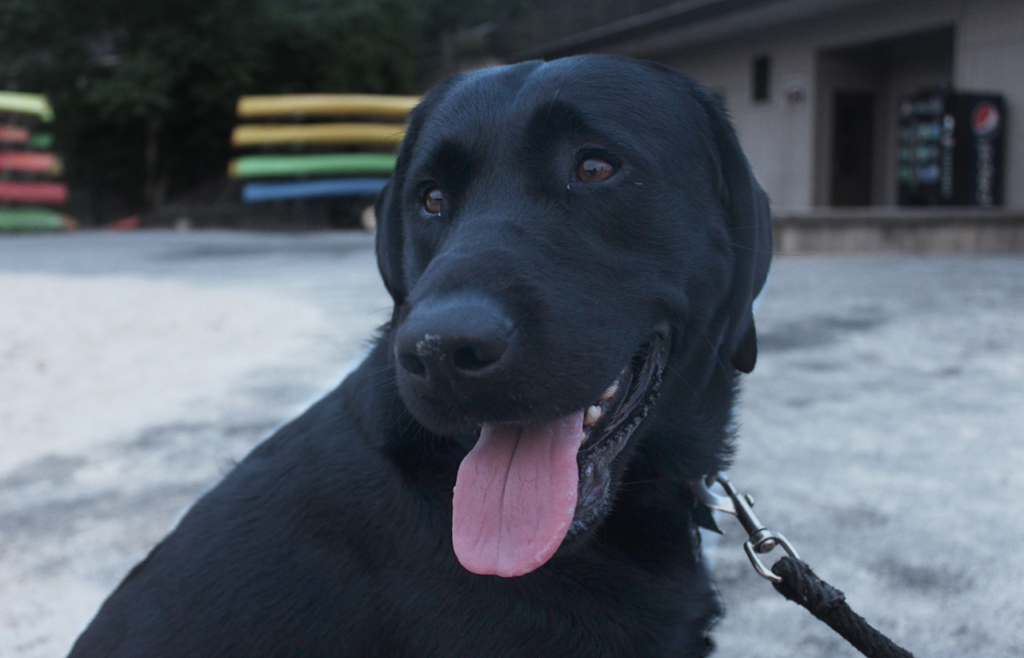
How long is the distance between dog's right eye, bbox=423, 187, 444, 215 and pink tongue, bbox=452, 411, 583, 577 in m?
0.50

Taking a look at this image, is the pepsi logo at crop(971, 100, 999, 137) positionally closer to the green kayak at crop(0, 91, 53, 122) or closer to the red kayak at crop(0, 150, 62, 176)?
the green kayak at crop(0, 91, 53, 122)

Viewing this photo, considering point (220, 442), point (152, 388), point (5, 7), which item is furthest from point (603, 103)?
point (5, 7)

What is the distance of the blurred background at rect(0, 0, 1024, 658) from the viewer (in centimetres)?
238

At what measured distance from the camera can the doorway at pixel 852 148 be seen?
14703mm

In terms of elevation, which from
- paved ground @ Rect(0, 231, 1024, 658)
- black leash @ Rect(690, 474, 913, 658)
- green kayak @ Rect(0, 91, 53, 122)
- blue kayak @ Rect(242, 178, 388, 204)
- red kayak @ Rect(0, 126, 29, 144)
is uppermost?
green kayak @ Rect(0, 91, 53, 122)

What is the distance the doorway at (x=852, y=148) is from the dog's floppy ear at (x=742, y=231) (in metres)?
14.3

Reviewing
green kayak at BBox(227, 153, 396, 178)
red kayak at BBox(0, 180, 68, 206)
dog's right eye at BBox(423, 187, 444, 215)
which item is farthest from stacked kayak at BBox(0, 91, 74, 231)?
dog's right eye at BBox(423, 187, 444, 215)

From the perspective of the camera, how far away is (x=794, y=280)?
7.68 meters

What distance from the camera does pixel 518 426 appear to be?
1469 millimetres

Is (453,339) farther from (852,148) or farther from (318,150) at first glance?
(318,150)

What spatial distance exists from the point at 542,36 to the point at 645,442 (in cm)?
1961

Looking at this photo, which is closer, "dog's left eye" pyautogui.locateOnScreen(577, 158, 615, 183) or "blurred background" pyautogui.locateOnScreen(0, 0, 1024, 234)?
"dog's left eye" pyautogui.locateOnScreen(577, 158, 615, 183)

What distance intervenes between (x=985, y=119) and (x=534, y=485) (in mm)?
12216

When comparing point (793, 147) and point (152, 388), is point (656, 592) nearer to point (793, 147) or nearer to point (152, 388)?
point (152, 388)
